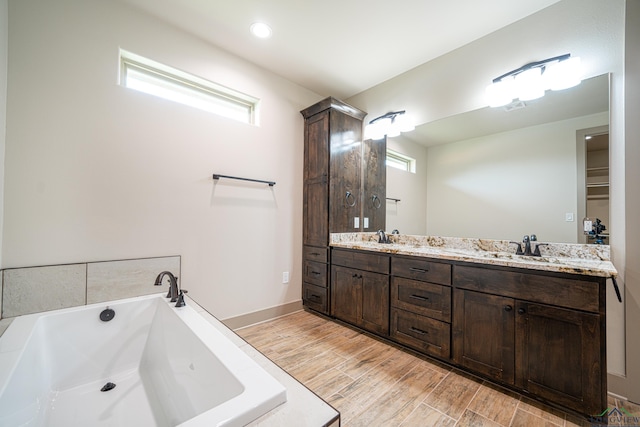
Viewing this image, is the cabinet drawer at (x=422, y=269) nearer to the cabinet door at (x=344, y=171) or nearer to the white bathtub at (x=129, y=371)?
the cabinet door at (x=344, y=171)

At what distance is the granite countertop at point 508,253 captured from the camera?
4.42 feet

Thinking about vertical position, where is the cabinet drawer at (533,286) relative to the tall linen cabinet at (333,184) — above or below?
below

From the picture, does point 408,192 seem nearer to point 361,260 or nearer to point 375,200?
point 375,200

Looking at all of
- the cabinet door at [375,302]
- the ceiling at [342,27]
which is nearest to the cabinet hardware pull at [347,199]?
the cabinet door at [375,302]

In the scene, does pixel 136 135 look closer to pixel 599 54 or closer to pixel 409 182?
pixel 409 182

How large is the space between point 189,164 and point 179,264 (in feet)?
2.76

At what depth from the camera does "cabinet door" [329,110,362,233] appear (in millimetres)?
2684

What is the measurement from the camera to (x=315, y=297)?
2781 mm

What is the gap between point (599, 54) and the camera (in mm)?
1614

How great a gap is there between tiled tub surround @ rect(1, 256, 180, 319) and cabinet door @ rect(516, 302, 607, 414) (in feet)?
8.12

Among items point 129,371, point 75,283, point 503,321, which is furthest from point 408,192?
point 75,283

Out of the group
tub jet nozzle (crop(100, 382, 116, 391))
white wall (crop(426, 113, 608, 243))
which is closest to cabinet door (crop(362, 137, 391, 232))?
white wall (crop(426, 113, 608, 243))

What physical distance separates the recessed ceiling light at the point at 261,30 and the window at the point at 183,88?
55 cm

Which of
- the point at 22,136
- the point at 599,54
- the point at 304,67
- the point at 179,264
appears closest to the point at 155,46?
the point at 22,136
